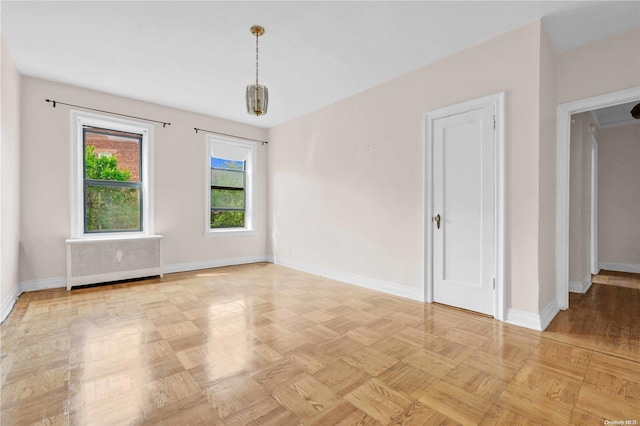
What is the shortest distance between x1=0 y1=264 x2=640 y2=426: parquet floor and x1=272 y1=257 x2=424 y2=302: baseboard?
0.67 feet

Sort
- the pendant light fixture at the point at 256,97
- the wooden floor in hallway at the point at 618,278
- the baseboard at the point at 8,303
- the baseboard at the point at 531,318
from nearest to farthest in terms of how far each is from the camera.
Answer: the baseboard at the point at 531,318, the pendant light fixture at the point at 256,97, the baseboard at the point at 8,303, the wooden floor in hallway at the point at 618,278

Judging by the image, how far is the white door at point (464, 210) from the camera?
9.73ft

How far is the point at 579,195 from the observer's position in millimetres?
3846

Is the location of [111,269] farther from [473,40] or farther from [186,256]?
[473,40]

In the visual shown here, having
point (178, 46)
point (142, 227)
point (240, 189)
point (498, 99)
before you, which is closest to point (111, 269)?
point (142, 227)

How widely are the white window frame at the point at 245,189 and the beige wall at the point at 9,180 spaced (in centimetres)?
240

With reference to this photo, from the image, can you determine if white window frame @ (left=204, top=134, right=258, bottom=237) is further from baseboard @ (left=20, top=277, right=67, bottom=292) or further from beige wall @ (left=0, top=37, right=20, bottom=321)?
beige wall @ (left=0, top=37, right=20, bottom=321)

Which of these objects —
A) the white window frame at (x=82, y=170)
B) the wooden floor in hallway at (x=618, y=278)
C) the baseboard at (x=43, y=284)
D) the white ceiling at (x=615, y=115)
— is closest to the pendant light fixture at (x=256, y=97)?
the white window frame at (x=82, y=170)

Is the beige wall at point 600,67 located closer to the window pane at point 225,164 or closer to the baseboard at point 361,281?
the baseboard at point 361,281

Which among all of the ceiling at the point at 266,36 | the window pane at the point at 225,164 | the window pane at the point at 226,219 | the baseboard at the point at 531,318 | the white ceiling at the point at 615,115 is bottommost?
the baseboard at the point at 531,318

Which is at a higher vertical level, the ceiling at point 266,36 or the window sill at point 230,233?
the ceiling at point 266,36

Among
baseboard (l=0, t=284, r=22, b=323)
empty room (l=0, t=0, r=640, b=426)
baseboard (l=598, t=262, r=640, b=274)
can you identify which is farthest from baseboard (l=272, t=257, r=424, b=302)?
baseboard (l=598, t=262, r=640, b=274)

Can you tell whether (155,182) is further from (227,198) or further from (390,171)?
(390,171)

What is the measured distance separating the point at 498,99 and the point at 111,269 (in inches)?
207
